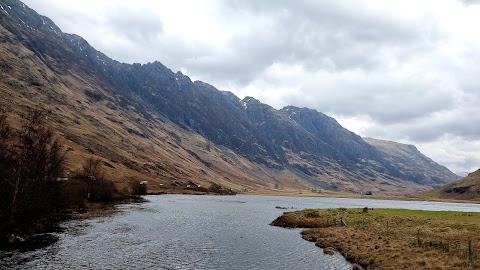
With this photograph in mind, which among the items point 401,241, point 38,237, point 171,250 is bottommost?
point 171,250

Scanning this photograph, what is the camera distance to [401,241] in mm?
52906

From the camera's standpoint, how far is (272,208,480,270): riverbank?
132 feet

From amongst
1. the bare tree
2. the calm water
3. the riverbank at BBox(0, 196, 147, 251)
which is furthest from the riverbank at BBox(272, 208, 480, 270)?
the bare tree

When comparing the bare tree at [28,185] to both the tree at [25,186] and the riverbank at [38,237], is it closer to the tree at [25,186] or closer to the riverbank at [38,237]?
the tree at [25,186]

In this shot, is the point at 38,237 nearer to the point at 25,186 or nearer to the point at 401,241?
the point at 25,186

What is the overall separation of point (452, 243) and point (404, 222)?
2598cm

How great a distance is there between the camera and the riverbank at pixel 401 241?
40125mm

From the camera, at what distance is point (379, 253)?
46969 mm

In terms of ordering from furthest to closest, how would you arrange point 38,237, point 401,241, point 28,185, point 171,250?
point 28,185 → point 38,237 → point 171,250 → point 401,241

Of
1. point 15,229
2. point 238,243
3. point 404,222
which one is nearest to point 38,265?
point 15,229

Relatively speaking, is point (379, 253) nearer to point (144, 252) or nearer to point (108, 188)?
point (144, 252)

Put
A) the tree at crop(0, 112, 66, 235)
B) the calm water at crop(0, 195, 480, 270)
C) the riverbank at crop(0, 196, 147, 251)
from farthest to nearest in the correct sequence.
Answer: the tree at crop(0, 112, 66, 235)
the riverbank at crop(0, 196, 147, 251)
the calm water at crop(0, 195, 480, 270)

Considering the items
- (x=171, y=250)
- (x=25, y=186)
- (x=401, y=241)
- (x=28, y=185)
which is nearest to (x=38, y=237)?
(x=25, y=186)

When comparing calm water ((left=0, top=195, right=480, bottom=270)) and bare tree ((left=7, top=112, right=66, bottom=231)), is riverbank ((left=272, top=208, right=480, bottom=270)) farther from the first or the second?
bare tree ((left=7, top=112, right=66, bottom=231))
